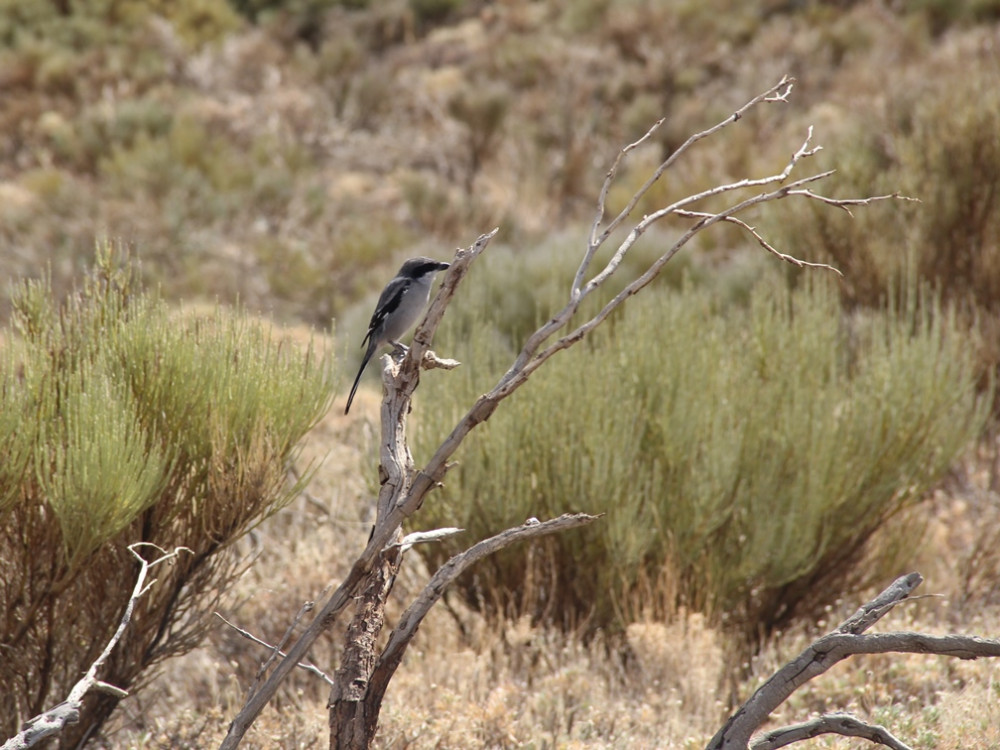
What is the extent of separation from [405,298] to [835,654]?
6.07 feet

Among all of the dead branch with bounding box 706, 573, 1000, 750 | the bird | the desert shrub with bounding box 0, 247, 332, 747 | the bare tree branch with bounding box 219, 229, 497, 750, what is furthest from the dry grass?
the bird

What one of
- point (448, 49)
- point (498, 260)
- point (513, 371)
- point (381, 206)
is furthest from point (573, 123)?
point (513, 371)

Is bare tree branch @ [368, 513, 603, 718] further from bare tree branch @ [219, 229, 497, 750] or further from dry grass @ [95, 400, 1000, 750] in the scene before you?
dry grass @ [95, 400, 1000, 750]

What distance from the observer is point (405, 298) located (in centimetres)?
373

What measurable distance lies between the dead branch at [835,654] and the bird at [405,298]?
171 centimetres

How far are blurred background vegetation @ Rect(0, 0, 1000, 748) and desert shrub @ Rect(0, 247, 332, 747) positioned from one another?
23 millimetres

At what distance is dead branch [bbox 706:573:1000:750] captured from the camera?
2.73m

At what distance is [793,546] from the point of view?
212 inches

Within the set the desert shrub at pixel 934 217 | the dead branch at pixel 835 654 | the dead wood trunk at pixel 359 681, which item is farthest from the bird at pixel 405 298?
the desert shrub at pixel 934 217

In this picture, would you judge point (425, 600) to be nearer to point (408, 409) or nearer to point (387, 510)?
point (387, 510)

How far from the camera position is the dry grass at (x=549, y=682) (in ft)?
14.2

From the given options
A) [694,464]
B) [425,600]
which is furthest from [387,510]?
[694,464]

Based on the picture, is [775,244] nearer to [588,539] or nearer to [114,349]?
[588,539]

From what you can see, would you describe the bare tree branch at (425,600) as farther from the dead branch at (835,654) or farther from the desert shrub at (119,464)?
the desert shrub at (119,464)
